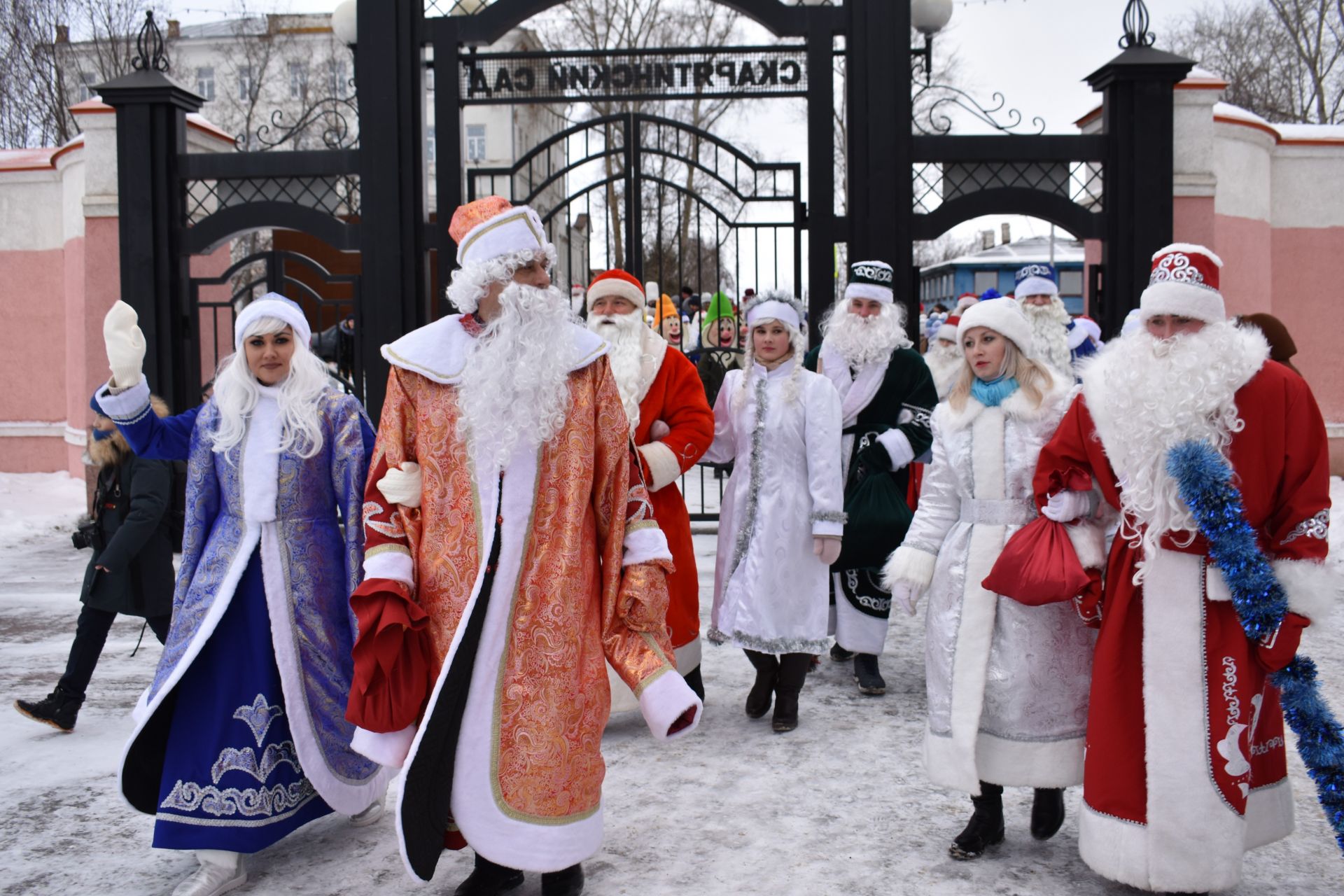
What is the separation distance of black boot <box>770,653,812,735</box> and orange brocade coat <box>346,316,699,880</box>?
1.72 m

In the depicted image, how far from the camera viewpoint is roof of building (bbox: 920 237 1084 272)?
3597 centimetres

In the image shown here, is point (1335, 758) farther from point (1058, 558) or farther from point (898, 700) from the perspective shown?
point (898, 700)

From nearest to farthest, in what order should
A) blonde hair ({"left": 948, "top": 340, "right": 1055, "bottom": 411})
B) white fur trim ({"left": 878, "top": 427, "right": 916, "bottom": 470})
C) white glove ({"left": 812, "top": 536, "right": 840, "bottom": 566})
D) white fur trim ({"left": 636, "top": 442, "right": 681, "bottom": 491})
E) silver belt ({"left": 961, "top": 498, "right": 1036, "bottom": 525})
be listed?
1. silver belt ({"left": 961, "top": 498, "right": 1036, "bottom": 525})
2. blonde hair ({"left": 948, "top": 340, "right": 1055, "bottom": 411})
3. white fur trim ({"left": 636, "top": 442, "right": 681, "bottom": 491})
4. white glove ({"left": 812, "top": 536, "right": 840, "bottom": 566})
5. white fur trim ({"left": 878, "top": 427, "right": 916, "bottom": 470})

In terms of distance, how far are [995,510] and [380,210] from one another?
5.86 metres

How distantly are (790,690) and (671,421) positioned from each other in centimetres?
119

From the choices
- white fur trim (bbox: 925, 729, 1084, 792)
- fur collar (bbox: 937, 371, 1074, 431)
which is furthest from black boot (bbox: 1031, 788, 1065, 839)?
fur collar (bbox: 937, 371, 1074, 431)

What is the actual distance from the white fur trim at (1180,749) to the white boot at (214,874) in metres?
2.46

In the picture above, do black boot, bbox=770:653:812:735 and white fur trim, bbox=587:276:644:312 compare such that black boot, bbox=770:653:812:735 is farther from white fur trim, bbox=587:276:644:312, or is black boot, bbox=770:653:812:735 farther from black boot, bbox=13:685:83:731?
black boot, bbox=13:685:83:731

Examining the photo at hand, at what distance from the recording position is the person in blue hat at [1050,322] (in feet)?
23.7

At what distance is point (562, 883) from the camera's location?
3.20 m

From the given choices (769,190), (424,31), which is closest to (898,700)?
(769,190)

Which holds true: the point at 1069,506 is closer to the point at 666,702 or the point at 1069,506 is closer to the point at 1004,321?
the point at 1004,321

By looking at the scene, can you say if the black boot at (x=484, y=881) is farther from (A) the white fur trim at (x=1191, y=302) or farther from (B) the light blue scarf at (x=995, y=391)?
(A) the white fur trim at (x=1191, y=302)

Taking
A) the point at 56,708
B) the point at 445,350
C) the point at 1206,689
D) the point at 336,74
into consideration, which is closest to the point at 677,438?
the point at 445,350
